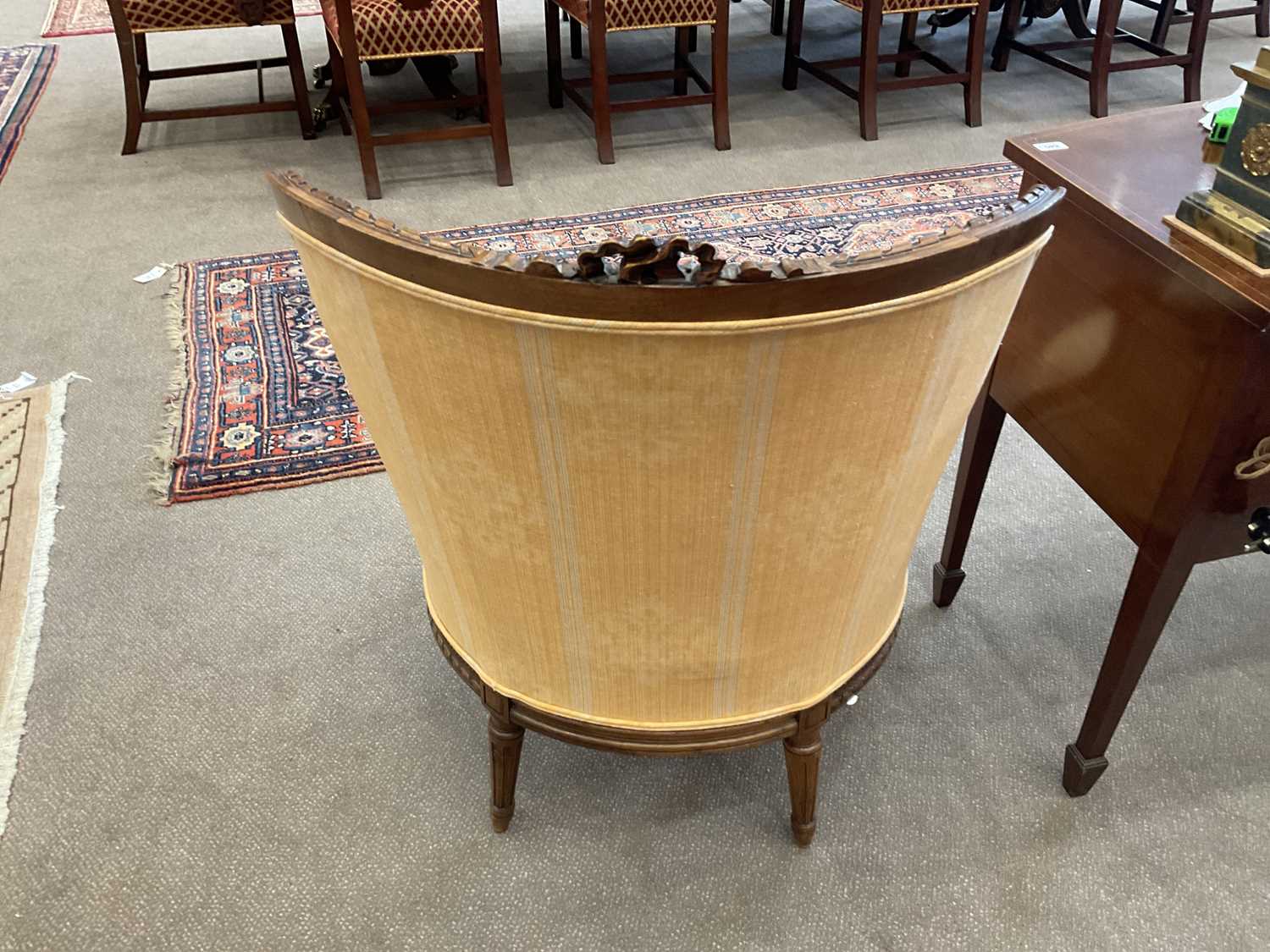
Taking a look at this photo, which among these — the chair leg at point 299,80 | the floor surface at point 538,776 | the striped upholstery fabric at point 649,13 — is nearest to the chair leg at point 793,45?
the striped upholstery fabric at point 649,13

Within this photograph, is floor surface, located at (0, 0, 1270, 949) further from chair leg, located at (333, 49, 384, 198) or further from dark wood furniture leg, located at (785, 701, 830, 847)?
chair leg, located at (333, 49, 384, 198)

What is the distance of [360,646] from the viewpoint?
5.29ft

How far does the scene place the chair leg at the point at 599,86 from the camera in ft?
10.0

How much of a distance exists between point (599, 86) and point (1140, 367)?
96.8 inches

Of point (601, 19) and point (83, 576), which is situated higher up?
point (601, 19)

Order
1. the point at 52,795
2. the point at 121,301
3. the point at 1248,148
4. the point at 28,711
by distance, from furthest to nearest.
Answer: the point at 121,301
the point at 28,711
the point at 52,795
the point at 1248,148

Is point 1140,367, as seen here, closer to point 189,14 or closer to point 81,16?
point 189,14

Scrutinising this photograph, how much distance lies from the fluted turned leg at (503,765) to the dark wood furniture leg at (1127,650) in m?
0.75

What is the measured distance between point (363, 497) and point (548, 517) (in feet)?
3.75

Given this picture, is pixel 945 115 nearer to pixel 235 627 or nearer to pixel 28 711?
pixel 235 627

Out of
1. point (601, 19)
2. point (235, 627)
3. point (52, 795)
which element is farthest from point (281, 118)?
point (52, 795)

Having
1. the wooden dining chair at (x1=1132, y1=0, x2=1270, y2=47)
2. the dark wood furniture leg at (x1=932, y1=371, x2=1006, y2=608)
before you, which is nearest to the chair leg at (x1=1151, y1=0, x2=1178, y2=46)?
the wooden dining chair at (x1=1132, y1=0, x2=1270, y2=47)

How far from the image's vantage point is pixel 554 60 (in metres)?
3.66

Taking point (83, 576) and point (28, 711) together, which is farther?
point (83, 576)
